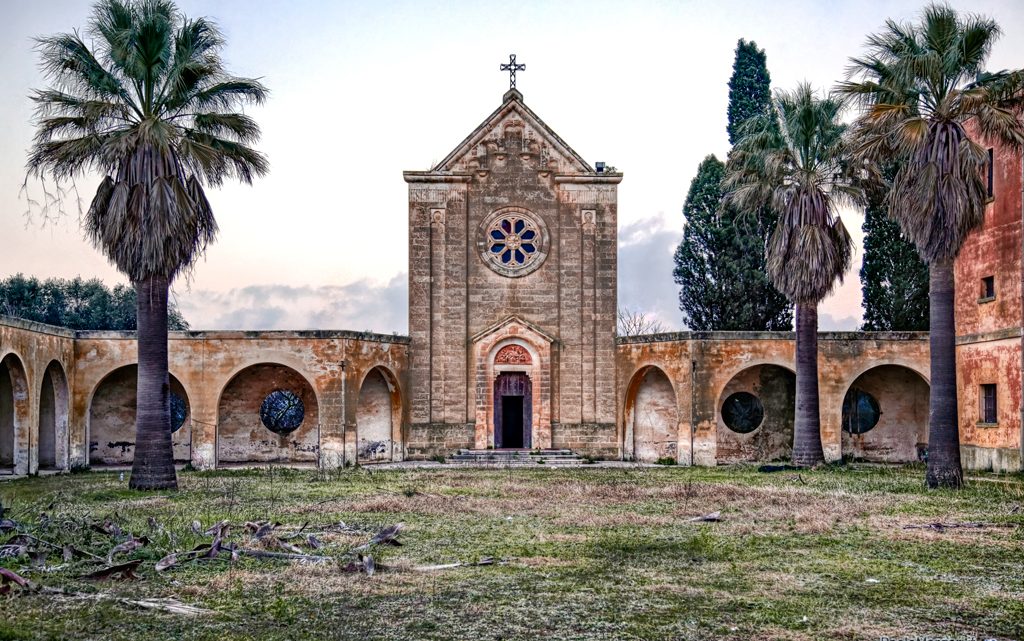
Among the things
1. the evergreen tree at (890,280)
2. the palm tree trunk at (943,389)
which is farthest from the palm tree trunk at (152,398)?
the evergreen tree at (890,280)

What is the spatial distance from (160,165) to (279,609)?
13.9m

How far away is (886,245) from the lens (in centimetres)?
3588

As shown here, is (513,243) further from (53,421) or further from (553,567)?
(553,567)

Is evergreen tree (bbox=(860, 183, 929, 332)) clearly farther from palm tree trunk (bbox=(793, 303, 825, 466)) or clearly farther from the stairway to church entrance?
the stairway to church entrance

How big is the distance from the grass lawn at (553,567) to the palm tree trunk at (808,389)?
20.8 feet

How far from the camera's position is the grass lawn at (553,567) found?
9.09m

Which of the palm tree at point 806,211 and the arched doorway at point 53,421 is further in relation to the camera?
the arched doorway at point 53,421

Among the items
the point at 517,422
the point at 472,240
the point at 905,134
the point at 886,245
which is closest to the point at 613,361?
the point at 517,422

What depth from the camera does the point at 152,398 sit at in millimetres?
21734

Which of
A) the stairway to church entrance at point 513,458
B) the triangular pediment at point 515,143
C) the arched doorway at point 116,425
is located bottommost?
the stairway to church entrance at point 513,458

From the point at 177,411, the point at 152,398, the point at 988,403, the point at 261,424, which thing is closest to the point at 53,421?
the point at 261,424

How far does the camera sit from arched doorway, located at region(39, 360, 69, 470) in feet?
94.1

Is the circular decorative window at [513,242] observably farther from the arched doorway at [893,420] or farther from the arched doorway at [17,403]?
the arched doorway at [17,403]

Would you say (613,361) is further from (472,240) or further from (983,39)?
(983,39)
